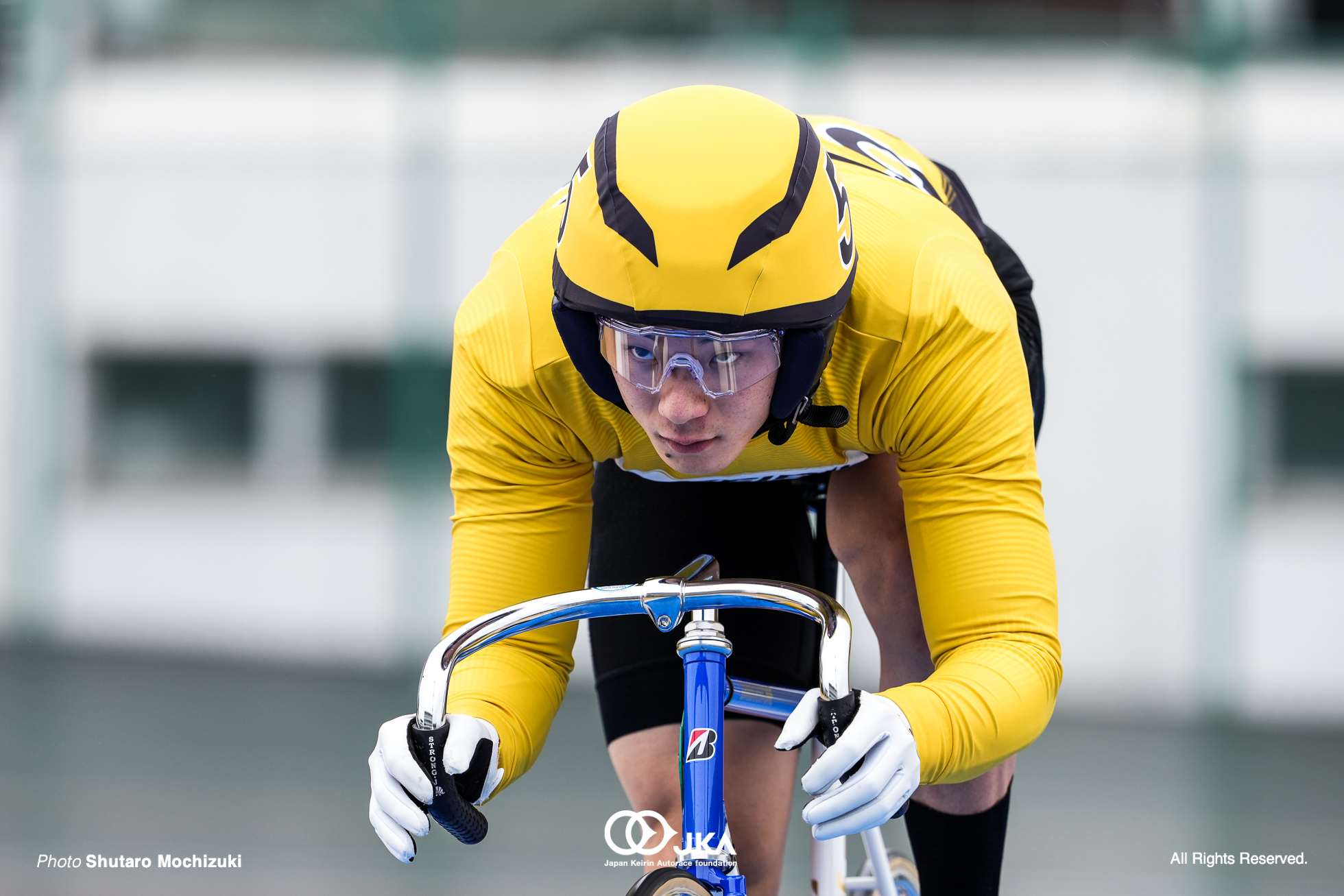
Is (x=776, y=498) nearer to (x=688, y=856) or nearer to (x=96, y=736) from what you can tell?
(x=688, y=856)

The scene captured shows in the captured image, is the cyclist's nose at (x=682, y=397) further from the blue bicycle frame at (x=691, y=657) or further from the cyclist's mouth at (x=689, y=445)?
the blue bicycle frame at (x=691, y=657)

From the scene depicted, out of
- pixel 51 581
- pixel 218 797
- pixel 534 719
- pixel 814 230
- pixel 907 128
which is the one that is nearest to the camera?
pixel 814 230

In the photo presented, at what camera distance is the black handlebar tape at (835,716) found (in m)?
1.56

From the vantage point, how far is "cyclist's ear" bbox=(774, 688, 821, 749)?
5.08ft

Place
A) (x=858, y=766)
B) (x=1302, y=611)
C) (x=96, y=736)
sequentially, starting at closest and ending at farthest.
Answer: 1. (x=858, y=766)
2. (x=96, y=736)
3. (x=1302, y=611)

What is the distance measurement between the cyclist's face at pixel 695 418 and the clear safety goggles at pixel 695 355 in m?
0.01

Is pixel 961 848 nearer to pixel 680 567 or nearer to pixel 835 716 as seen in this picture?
pixel 680 567

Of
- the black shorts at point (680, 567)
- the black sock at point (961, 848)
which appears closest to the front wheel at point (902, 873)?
the black sock at point (961, 848)

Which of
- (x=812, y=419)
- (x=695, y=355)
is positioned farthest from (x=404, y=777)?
(x=812, y=419)

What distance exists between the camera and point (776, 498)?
2521 mm

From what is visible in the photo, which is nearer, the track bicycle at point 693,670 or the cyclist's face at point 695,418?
the track bicycle at point 693,670

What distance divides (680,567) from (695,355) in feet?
2.52

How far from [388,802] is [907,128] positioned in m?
7.09

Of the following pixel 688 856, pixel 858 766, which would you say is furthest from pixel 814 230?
pixel 688 856
